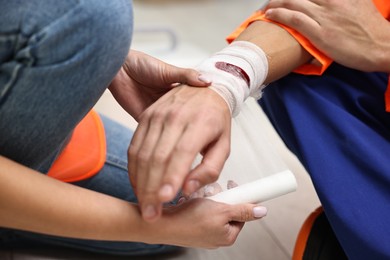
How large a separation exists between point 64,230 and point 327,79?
532 mm

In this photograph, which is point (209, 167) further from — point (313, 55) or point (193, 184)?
point (313, 55)

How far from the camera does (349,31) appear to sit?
90 centimetres

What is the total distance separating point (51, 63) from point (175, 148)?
18 centimetres

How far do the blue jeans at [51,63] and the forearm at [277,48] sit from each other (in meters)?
0.30

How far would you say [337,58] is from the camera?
0.91 m

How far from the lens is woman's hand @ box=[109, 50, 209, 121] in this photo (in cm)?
80

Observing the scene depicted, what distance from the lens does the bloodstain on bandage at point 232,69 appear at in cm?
83

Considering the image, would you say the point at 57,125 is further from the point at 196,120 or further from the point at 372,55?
the point at 372,55

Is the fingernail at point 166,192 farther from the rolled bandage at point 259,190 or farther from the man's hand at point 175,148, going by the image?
the rolled bandage at point 259,190

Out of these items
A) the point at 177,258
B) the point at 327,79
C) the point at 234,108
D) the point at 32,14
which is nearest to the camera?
the point at 32,14

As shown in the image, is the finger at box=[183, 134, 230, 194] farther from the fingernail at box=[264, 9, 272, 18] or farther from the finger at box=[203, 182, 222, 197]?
the fingernail at box=[264, 9, 272, 18]

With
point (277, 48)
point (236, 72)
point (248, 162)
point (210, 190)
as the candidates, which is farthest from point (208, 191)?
point (248, 162)

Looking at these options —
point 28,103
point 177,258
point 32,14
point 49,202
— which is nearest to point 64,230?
point 49,202

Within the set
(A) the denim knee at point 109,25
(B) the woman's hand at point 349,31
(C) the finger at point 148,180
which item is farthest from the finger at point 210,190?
(B) the woman's hand at point 349,31
